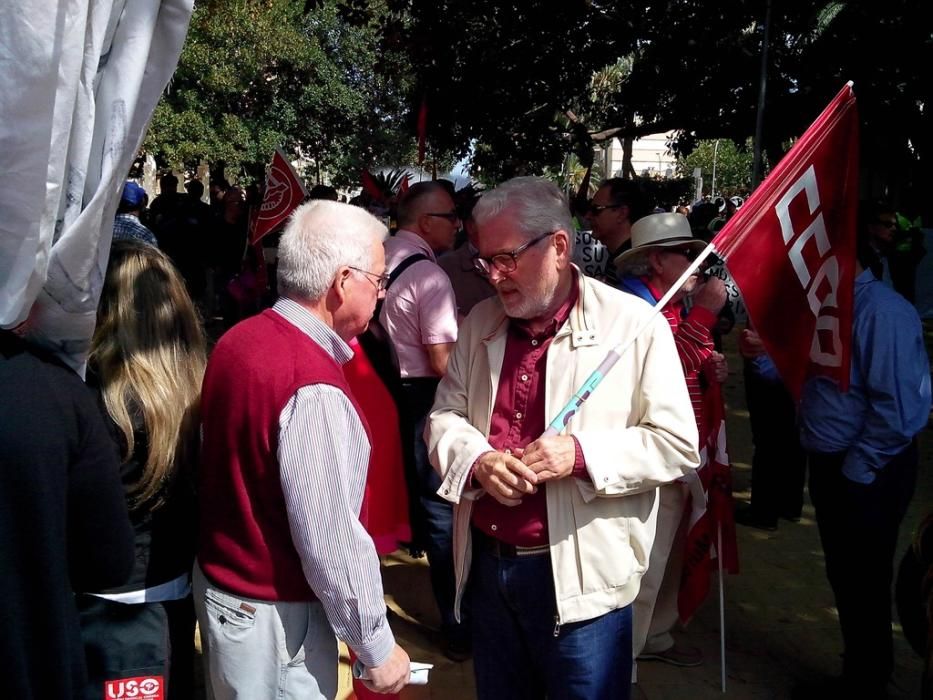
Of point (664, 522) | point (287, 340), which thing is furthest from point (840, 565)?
point (287, 340)

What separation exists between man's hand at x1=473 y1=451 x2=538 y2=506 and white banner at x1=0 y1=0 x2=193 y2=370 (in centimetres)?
102

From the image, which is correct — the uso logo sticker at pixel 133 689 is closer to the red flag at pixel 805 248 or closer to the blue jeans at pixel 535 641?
the blue jeans at pixel 535 641

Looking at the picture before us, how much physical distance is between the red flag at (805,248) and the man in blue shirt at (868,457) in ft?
0.59

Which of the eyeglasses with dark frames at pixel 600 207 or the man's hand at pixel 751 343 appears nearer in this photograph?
the man's hand at pixel 751 343

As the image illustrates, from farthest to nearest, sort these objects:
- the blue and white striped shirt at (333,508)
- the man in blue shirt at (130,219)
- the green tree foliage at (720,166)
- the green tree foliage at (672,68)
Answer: the green tree foliage at (720,166) < the green tree foliage at (672,68) < the man in blue shirt at (130,219) < the blue and white striped shirt at (333,508)

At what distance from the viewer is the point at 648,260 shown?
370 cm

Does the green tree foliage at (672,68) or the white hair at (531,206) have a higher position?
the green tree foliage at (672,68)

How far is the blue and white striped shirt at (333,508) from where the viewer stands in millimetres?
2008

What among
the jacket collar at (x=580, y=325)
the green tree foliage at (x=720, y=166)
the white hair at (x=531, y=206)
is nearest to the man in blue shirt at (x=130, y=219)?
the white hair at (x=531, y=206)

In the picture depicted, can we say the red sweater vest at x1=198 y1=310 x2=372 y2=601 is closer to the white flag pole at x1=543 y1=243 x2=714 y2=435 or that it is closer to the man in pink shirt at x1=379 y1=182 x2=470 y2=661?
the white flag pole at x1=543 y1=243 x2=714 y2=435

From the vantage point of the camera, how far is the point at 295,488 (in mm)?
2008

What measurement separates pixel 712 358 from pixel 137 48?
2.76 m

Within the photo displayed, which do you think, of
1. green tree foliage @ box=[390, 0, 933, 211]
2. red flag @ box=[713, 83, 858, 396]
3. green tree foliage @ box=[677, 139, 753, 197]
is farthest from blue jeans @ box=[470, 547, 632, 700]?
Result: green tree foliage @ box=[677, 139, 753, 197]

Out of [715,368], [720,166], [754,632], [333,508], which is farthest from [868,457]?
[720,166]
